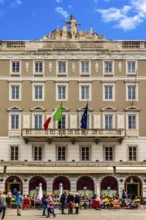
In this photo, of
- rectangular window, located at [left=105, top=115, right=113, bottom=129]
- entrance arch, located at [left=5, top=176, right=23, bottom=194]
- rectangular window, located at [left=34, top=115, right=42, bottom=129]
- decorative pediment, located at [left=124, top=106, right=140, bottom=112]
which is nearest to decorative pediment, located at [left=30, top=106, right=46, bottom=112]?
rectangular window, located at [left=34, top=115, right=42, bottom=129]

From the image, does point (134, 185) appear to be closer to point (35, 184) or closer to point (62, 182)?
point (62, 182)

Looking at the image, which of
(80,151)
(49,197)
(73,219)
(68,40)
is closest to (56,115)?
(80,151)

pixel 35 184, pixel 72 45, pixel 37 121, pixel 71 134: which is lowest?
pixel 35 184

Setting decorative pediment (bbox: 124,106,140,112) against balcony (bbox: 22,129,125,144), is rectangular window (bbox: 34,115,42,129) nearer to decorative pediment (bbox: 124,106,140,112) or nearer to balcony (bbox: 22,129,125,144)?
balcony (bbox: 22,129,125,144)

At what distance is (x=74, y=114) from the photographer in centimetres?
6069

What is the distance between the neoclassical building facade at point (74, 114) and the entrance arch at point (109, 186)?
0.10m

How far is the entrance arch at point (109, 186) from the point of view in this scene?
59.3m

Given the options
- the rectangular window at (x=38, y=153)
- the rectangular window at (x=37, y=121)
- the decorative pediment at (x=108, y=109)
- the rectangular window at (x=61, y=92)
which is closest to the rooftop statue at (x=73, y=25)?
the rectangular window at (x=61, y=92)

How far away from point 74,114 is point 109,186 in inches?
332

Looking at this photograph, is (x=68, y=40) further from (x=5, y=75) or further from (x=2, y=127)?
(x=2, y=127)

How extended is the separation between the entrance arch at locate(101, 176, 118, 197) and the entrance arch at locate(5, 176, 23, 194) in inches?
336

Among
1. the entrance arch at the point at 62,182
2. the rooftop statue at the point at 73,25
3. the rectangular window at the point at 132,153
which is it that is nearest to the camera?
the entrance arch at the point at 62,182

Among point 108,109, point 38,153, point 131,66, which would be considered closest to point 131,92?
point 131,66

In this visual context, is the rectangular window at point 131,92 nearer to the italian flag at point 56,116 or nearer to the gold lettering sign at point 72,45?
the gold lettering sign at point 72,45
